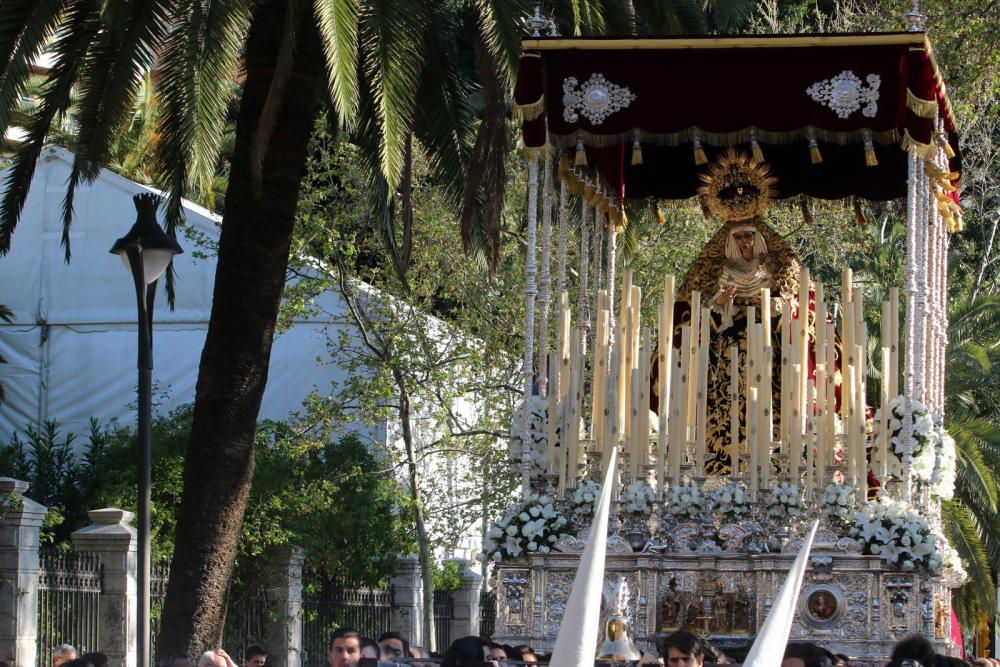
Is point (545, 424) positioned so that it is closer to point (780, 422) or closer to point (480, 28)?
point (780, 422)

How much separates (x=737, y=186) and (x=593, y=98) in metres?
1.78

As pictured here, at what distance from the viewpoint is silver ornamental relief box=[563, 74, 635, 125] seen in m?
Answer: 12.3

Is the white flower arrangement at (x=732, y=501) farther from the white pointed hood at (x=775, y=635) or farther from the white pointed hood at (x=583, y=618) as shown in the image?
the white pointed hood at (x=583, y=618)

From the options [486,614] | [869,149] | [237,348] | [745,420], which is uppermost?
[869,149]

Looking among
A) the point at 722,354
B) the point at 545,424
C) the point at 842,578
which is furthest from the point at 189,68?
the point at 842,578

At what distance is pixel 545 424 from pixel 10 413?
15.9 meters

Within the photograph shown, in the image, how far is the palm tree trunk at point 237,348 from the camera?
12.5m

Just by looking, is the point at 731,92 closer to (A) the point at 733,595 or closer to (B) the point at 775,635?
(A) the point at 733,595

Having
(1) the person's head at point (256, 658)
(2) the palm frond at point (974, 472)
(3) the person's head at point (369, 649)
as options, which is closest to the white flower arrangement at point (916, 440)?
(3) the person's head at point (369, 649)

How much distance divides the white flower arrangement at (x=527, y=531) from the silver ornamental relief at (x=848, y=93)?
11.1 ft

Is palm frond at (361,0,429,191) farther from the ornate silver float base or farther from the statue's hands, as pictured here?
the ornate silver float base

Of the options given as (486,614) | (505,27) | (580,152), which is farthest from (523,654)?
(486,614)

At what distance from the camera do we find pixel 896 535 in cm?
1148

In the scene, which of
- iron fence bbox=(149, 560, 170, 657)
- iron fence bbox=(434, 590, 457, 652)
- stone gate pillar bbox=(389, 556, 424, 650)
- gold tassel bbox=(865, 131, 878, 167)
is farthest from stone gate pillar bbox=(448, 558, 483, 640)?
gold tassel bbox=(865, 131, 878, 167)
